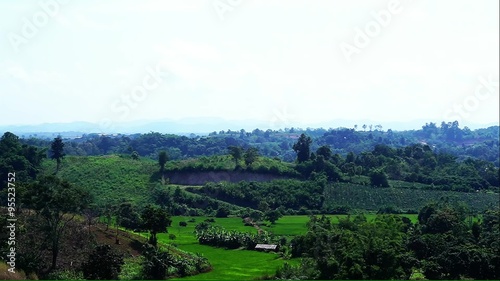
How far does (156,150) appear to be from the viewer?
137375 millimetres

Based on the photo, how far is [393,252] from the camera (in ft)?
103

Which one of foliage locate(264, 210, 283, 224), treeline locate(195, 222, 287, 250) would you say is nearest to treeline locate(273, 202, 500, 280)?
treeline locate(195, 222, 287, 250)

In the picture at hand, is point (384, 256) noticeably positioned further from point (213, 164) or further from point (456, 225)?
point (213, 164)

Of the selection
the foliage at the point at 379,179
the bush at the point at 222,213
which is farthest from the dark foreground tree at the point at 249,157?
the foliage at the point at 379,179

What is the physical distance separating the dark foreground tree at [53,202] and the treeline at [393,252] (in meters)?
12.5

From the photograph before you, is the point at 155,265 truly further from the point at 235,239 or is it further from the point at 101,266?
the point at 235,239

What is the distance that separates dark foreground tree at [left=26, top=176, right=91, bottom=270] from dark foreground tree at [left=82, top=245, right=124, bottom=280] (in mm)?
2869

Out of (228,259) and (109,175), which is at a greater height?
(109,175)

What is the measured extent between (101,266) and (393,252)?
1570 cm

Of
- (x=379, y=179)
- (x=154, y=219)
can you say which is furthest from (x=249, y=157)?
(x=154, y=219)

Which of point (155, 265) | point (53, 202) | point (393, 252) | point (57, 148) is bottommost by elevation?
point (155, 265)

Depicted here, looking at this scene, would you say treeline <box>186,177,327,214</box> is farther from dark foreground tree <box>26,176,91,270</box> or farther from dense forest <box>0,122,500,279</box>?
dark foreground tree <box>26,176,91,270</box>

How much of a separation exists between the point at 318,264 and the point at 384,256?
361cm

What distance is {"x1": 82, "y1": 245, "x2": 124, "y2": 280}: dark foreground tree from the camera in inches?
1188
